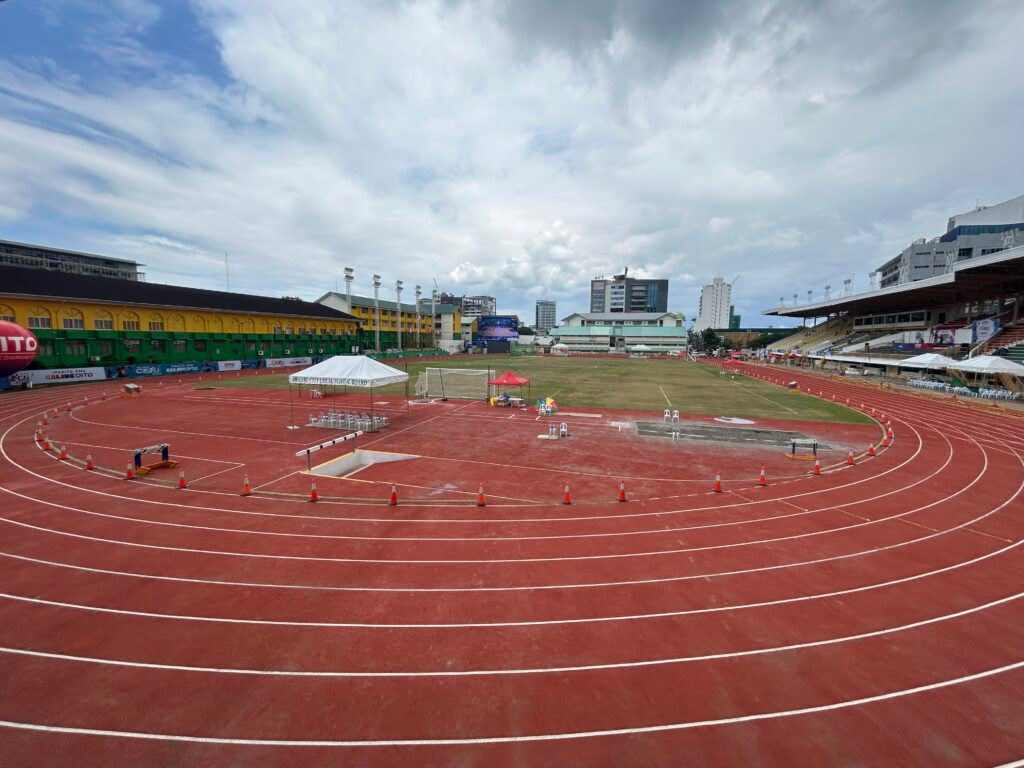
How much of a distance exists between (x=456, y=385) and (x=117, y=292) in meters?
44.9

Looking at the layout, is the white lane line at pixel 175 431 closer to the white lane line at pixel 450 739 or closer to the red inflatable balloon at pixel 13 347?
the red inflatable balloon at pixel 13 347

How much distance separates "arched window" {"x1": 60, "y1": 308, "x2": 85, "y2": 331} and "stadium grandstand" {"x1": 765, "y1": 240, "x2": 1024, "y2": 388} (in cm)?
8391

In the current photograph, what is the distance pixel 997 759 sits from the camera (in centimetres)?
518

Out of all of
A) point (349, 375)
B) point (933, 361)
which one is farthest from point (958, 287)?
point (349, 375)

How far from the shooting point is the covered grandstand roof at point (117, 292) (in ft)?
136

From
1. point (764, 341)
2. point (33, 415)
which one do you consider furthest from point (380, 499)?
point (764, 341)

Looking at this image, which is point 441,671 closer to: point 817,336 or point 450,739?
point 450,739

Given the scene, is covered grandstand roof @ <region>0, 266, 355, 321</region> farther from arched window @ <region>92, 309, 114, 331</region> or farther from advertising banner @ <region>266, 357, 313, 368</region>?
advertising banner @ <region>266, 357, 313, 368</region>

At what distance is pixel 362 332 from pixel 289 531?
8319 cm

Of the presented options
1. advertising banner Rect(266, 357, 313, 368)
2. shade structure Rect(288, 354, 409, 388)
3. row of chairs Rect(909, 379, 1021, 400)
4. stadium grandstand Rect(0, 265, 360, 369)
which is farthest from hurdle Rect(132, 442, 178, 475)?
row of chairs Rect(909, 379, 1021, 400)

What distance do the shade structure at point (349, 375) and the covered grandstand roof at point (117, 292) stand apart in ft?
127

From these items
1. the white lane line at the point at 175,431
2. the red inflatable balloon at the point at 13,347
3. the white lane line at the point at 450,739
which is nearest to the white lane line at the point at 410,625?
the white lane line at the point at 450,739

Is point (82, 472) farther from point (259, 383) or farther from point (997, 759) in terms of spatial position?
point (259, 383)

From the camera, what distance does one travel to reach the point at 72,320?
143 feet
